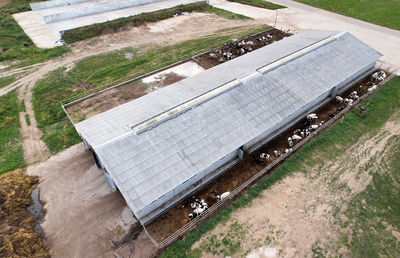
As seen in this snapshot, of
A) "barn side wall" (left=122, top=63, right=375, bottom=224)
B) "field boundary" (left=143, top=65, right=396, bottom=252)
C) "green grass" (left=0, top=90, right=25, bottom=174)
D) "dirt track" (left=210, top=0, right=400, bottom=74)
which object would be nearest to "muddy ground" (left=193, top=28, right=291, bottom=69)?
"dirt track" (left=210, top=0, right=400, bottom=74)

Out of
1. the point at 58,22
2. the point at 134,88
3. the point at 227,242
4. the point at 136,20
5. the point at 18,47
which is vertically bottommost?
the point at 227,242

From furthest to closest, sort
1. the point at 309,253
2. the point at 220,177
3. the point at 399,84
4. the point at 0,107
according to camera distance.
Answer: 1. the point at 399,84
2. the point at 0,107
3. the point at 220,177
4. the point at 309,253

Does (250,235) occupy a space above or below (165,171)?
below

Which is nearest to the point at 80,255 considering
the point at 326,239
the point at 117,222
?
the point at 117,222

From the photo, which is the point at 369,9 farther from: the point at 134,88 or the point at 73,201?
the point at 73,201

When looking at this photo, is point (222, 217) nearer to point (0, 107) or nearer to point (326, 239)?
point (326, 239)

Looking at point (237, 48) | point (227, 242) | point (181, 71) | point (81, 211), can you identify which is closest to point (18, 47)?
point (181, 71)
